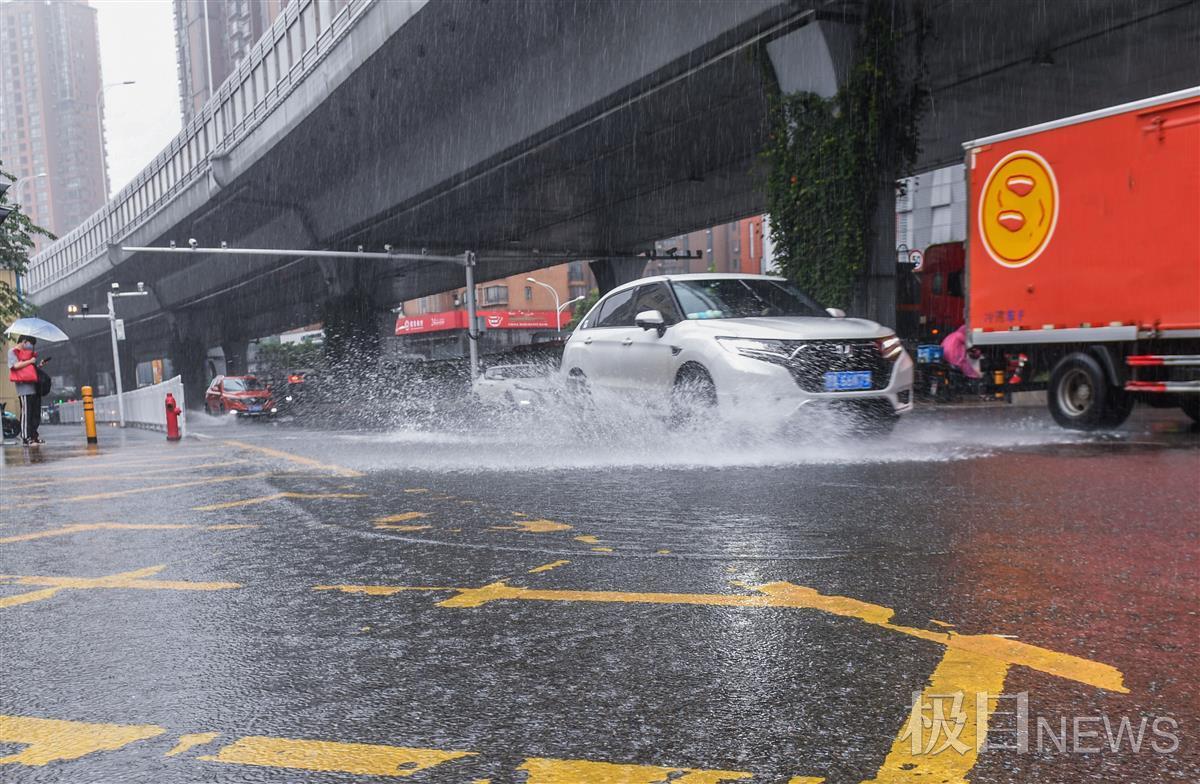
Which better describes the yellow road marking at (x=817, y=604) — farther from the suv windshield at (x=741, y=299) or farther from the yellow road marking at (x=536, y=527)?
the suv windshield at (x=741, y=299)

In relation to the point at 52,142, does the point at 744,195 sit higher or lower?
lower

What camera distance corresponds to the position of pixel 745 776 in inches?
81.4

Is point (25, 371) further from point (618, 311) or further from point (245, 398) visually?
point (245, 398)

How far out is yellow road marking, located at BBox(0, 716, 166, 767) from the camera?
2312 millimetres

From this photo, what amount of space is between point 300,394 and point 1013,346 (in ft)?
96.8

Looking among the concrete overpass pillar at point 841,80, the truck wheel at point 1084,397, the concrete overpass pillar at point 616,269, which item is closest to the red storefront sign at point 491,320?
the concrete overpass pillar at point 616,269

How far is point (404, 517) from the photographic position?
5906mm

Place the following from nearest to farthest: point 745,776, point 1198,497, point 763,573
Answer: point 745,776 → point 763,573 → point 1198,497

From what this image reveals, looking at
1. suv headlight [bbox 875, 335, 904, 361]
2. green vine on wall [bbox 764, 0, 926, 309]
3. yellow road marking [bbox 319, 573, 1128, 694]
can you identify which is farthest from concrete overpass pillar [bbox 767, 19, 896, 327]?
yellow road marking [bbox 319, 573, 1128, 694]

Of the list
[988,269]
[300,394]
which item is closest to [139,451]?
[988,269]

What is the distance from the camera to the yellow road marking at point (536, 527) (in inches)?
204

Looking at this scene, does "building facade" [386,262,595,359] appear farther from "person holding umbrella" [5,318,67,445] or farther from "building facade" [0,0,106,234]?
"building facade" [0,0,106,234]

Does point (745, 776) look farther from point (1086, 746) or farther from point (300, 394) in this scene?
point (300, 394)

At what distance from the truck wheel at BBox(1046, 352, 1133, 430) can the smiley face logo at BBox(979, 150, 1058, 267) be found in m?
1.28
